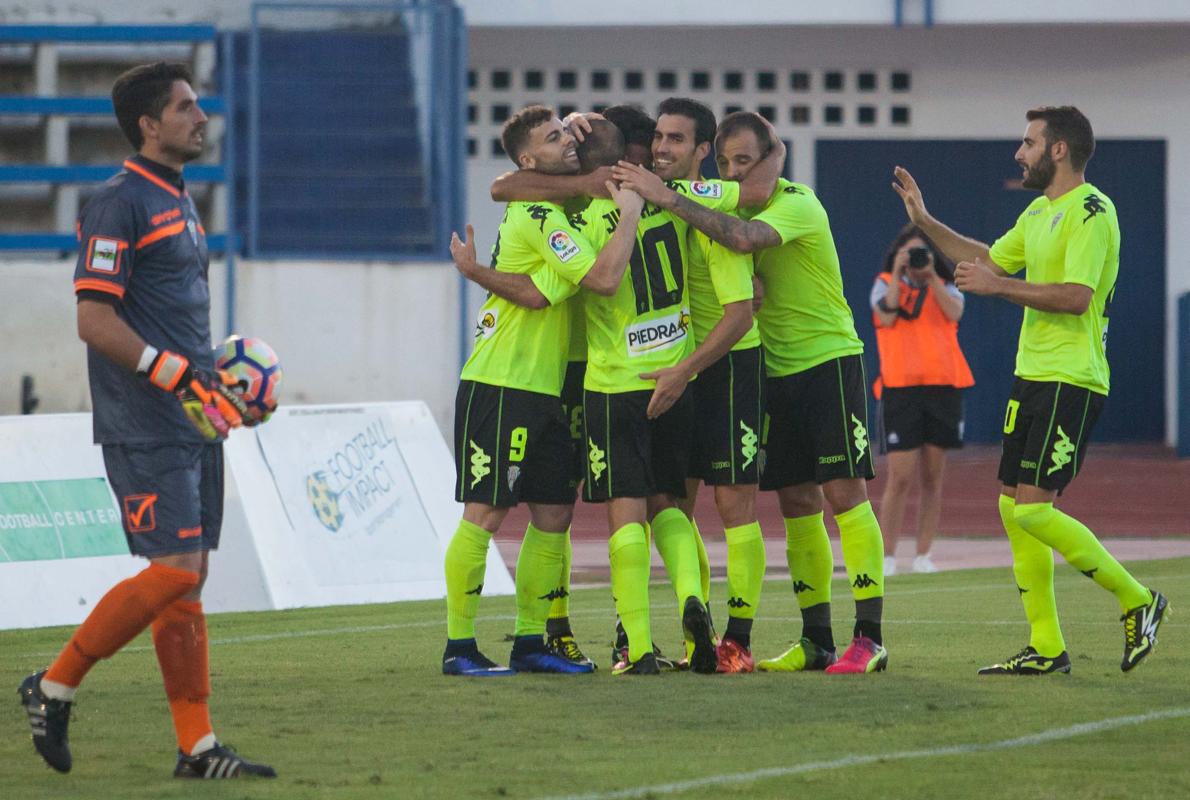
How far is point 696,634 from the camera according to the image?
7.52 meters

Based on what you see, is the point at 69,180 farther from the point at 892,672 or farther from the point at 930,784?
the point at 930,784

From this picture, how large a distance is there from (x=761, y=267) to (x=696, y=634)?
1.54 metres

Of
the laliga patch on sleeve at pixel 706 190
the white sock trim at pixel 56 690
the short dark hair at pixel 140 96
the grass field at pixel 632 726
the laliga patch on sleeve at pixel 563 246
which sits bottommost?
the grass field at pixel 632 726

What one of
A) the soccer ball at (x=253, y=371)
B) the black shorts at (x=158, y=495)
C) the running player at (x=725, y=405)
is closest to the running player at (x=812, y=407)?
the running player at (x=725, y=405)

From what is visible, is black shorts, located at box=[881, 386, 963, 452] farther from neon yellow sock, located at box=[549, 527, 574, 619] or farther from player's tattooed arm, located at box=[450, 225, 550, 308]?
player's tattooed arm, located at box=[450, 225, 550, 308]

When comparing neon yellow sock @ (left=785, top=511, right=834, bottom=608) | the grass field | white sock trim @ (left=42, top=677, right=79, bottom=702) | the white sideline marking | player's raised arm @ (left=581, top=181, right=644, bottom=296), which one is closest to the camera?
the white sideline marking

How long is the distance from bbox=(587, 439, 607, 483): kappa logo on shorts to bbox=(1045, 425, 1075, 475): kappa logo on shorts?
172 cm

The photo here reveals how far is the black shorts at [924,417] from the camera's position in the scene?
13078mm

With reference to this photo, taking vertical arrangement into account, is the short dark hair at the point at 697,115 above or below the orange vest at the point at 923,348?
above

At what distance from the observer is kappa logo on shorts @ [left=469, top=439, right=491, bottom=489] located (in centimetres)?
773

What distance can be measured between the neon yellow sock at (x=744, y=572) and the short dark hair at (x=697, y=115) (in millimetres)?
1555

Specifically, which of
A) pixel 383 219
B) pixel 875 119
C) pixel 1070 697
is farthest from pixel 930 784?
pixel 875 119

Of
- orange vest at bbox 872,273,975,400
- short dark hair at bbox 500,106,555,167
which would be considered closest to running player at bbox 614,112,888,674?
short dark hair at bbox 500,106,555,167

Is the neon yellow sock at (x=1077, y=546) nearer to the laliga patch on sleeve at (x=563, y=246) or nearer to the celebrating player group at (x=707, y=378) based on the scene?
the celebrating player group at (x=707, y=378)
